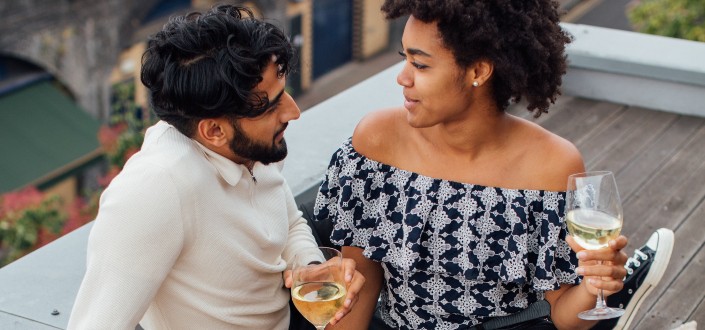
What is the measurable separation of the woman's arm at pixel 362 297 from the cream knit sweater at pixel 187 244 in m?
0.12

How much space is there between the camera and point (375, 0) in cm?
2034

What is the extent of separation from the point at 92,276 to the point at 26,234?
8.03 metres

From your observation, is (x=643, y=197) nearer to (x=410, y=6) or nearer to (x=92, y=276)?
(x=410, y=6)

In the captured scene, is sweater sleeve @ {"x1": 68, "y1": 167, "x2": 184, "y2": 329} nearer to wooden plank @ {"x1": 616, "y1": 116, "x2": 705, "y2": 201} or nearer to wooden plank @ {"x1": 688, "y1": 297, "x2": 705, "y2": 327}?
wooden plank @ {"x1": 688, "y1": 297, "x2": 705, "y2": 327}

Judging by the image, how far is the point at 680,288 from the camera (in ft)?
11.8

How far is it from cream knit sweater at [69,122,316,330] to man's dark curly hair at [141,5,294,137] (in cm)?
10

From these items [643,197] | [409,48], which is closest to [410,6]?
[409,48]

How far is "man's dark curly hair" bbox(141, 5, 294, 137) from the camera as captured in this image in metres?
2.18

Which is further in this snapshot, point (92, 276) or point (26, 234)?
point (26, 234)

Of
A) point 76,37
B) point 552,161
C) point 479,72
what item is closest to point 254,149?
point 479,72

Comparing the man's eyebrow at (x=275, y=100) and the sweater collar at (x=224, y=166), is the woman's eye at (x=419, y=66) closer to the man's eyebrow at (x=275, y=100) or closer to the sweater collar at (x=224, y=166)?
the man's eyebrow at (x=275, y=100)

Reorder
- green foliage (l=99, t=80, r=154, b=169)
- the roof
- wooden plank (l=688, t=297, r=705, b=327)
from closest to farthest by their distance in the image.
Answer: wooden plank (l=688, t=297, r=705, b=327)
green foliage (l=99, t=80, r=154, b=169)
the roof

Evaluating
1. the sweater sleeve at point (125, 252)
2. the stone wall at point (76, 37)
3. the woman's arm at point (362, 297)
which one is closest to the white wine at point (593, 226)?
the woman's arm at point (362, 297)

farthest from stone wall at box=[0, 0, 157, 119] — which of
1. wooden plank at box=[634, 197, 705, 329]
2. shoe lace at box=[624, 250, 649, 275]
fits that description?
shoe lace at box=[624, 250, 649, 275]
